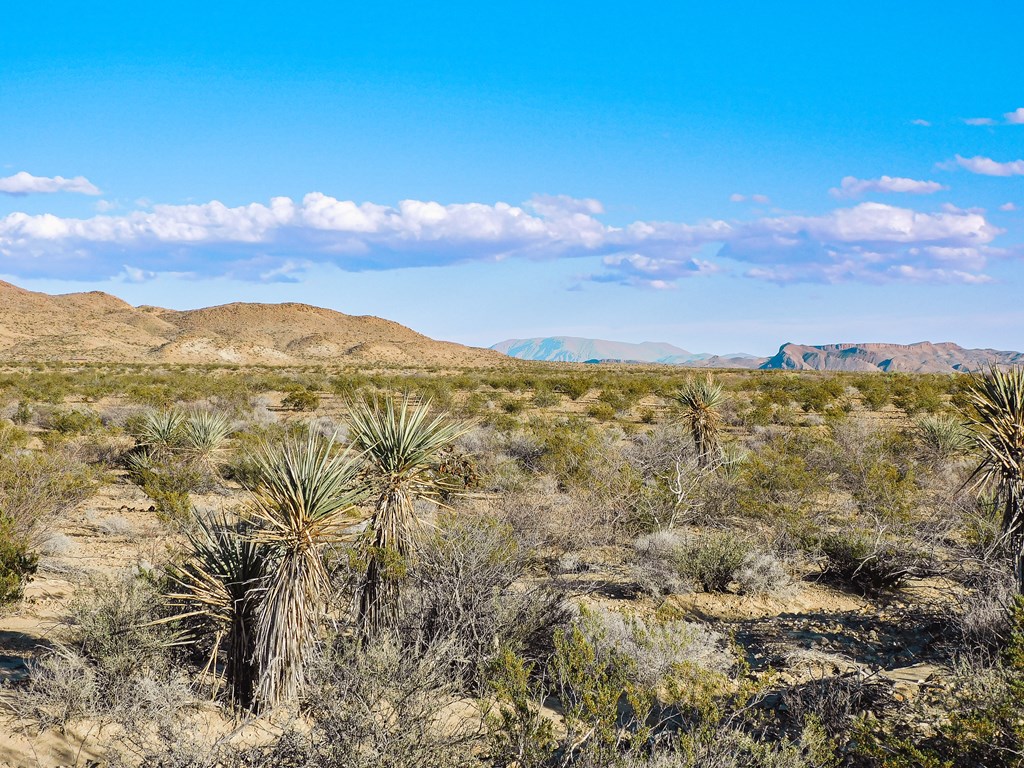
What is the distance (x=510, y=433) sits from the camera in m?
18.3

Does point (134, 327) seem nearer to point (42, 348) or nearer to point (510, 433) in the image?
point (42, 348)

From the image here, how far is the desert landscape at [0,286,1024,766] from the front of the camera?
4.72 m

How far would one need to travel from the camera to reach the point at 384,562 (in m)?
6.02

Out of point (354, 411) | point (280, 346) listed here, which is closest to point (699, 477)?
point (354, 411)

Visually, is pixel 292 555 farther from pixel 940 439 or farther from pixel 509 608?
pixel 940 439

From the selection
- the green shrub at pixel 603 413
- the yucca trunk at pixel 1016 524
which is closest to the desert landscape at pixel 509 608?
the yucca trunk at pixel 1016 524

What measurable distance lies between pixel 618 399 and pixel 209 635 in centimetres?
2260

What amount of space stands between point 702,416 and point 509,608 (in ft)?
25.6

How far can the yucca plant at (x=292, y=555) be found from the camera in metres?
5.27

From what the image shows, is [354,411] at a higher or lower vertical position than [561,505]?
higher

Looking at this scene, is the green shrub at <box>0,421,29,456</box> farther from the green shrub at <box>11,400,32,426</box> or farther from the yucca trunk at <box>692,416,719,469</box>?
the yucca trunk at <box>692,416,719,469</box>

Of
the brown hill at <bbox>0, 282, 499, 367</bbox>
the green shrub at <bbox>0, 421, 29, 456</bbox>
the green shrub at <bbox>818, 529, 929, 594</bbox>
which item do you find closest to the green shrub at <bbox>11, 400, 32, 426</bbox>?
the green shrub at <bbox>0, 421, 29, 456</bbox>

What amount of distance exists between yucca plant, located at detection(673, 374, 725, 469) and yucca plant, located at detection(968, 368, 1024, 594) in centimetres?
643

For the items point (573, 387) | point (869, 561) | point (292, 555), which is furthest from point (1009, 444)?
point (573, 387)
